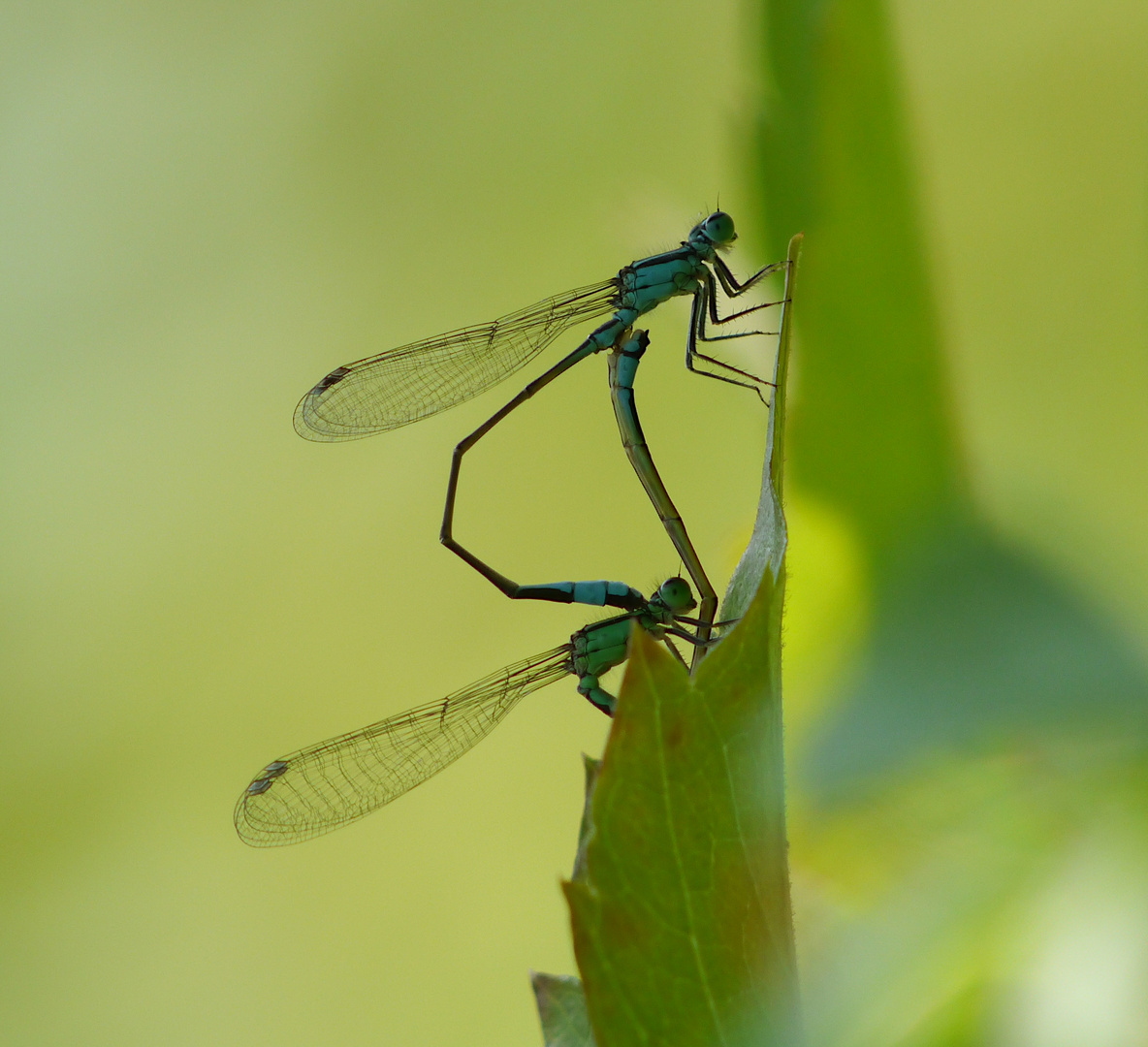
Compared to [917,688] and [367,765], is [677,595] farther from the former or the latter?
[367,765]

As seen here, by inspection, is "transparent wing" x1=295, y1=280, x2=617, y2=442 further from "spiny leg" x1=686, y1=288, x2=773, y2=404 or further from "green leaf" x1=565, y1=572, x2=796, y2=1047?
"green leaf" x1=565, y1=572, x2=796, y2=1047

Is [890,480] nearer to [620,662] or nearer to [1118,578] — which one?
[1118,578]

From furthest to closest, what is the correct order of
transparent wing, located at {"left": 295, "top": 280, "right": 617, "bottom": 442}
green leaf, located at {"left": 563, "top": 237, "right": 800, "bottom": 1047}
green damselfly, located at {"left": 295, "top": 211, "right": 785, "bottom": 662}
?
1. transparent wing, located at {"left": 295, "top": 280, "right": 617, "bottom": 442}
2. green damselfly, located at {"left": 295, "top": 211, "right": 785, "bottom": 662}
3. green leaf, located at {"left": 563, "top": 237, "right": 800, "bottom": 1047}

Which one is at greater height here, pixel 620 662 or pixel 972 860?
pixel 620 662

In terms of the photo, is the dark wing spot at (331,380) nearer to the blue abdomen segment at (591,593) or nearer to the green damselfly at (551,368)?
the green damselfly at (551,368)

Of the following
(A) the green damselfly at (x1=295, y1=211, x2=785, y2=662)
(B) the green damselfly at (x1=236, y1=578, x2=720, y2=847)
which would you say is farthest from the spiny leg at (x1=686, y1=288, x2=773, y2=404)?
(B) the green damselfly at (x1=236, y1=578, x2=720, y2=847)

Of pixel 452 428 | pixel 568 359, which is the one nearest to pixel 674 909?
pixel 568 359
